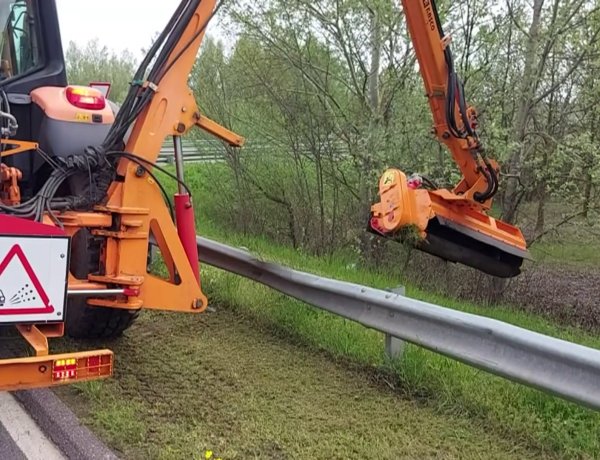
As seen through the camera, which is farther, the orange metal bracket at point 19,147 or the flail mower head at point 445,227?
the flail mower head at point 445,227

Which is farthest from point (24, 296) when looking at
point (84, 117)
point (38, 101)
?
point (38, 101)

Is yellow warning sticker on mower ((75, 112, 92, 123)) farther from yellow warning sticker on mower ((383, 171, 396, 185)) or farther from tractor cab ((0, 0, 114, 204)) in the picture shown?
yellow warning sticker on mower ((383, 171, 396, 185))

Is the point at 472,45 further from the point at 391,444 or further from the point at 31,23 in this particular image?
the point at 391,444

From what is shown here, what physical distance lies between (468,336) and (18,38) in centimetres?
366

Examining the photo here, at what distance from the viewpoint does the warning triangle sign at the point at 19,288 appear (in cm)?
330

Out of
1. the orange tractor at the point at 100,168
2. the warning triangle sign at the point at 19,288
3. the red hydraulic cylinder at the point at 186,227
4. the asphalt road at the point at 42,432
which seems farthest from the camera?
the red hydraulic cylinder at the point at 186,227

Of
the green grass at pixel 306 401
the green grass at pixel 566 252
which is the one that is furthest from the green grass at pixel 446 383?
the green grass at pixel 566 252

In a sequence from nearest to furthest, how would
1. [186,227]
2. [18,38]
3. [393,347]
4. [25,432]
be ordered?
[25,432]
[393,347]
[186,227]
[18,38]

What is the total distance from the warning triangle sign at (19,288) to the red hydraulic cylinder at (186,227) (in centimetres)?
124

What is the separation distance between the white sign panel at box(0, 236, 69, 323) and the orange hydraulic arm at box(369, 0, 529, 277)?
8.68ft

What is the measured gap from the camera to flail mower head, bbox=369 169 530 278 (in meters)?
5.32

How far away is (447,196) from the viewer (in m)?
5.57

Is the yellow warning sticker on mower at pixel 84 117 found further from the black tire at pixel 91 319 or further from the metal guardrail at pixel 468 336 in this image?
the metal guardrail at pixel 468 336

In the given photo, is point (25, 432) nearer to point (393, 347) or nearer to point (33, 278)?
point (33, 278)
